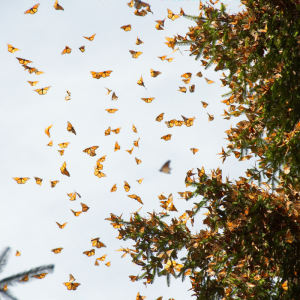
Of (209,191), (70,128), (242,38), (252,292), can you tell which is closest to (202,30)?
(242,38)

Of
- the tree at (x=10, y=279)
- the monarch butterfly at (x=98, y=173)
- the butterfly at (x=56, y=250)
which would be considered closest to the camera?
the tree at (x=10, y=279)

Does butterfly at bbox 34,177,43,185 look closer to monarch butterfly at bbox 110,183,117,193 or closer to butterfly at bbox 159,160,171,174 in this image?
monarch butterfly at bbox 110,183,117,193

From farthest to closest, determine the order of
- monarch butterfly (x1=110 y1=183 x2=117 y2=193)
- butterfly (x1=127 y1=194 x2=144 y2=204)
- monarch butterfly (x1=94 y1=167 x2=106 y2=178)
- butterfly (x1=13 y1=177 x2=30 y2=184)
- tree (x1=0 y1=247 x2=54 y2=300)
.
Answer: butterfly (x1=13 y1=177 x2=30 y2=184), monarch butterfly (x1=94 y1=167 x2=106 y2=178), monarch butterfly (x1=110 y1=183 x2=117 y2=193), butterfly (x1=127 y1=194 x2=144 y2=204), tree (x1=0 y1=247 x2=54 y2=300)

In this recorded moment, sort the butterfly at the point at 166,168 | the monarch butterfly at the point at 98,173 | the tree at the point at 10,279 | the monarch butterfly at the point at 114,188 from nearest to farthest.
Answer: the tree at the point at 10,279 < the butterfly at the point at 166,168 < the monarch butterfly at the point at 114,188 < the monarch butterfly at the point at 98,173

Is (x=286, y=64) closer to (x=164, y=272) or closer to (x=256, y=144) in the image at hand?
(x=256, y=144)

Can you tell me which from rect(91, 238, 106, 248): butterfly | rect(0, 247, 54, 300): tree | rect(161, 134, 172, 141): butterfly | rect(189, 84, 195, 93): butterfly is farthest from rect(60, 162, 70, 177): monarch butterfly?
rect(0, 247, 54, 300): tree

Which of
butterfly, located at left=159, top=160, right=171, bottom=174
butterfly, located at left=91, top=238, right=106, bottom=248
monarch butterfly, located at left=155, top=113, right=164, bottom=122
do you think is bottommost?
butterfly, located at left=91, top=238, right=106, bottom=248

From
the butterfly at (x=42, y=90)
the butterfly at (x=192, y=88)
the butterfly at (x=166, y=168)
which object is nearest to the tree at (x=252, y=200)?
the butterfly at (x=166, y=168)

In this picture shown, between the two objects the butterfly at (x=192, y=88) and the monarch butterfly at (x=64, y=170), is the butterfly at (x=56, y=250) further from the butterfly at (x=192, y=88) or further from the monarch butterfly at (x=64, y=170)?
the butterfly at (x=192, y=88)

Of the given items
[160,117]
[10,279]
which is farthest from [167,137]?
[10,279]
